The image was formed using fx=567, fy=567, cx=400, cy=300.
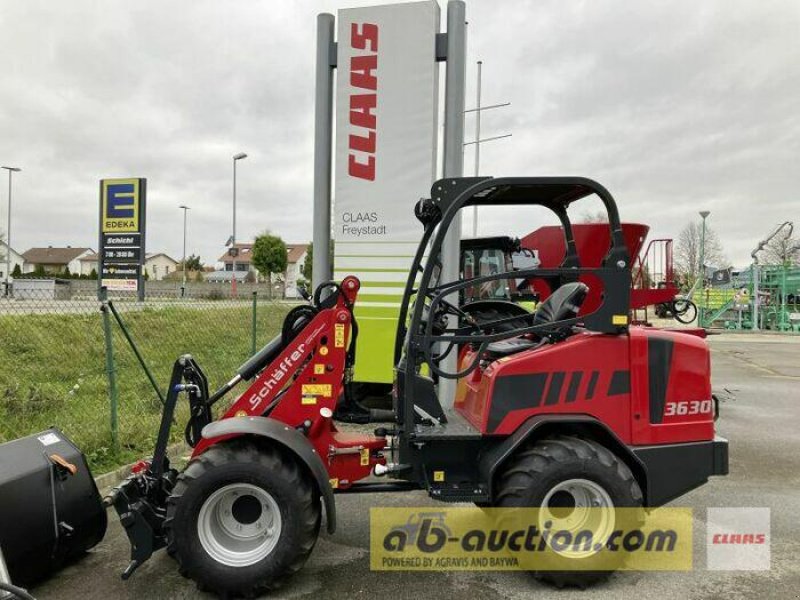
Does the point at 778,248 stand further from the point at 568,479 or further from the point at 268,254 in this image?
the point at 568,479

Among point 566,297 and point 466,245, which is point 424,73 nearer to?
point 466,245

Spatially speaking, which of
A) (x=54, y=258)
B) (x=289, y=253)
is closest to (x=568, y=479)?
(x=289, y=253)

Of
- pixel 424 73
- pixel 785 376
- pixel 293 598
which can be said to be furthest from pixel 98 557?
pixel 785 376

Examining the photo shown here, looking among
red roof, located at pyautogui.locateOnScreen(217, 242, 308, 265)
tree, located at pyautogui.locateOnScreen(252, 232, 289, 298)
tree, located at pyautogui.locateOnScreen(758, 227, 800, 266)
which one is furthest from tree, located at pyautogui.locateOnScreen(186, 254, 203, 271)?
tree, located at pyautogui.locateOnScreen(758, 227, 800, 266)

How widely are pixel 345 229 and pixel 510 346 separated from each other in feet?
11.3

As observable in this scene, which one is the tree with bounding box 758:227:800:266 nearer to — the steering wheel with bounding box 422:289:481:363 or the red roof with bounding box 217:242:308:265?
the steering wheel with bounding box 422:289:481:363

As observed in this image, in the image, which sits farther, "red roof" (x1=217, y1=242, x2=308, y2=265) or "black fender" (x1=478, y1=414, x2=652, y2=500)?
"red roof" (x1=217, y1=242, x2=308, y2=265)

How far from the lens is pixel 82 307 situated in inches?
361

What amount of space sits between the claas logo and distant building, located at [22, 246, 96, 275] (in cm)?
9097

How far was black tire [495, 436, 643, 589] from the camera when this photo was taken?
3.14 metres

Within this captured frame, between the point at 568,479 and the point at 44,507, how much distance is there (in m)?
2.92

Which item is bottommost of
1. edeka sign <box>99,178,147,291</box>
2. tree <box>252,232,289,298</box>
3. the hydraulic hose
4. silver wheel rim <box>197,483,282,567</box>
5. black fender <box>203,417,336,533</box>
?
silver wheel rim <box>197,483,282,567</box>

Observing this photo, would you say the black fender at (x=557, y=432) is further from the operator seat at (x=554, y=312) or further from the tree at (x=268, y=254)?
the tree at (x=268, y=254)

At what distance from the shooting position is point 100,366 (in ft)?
31.1
